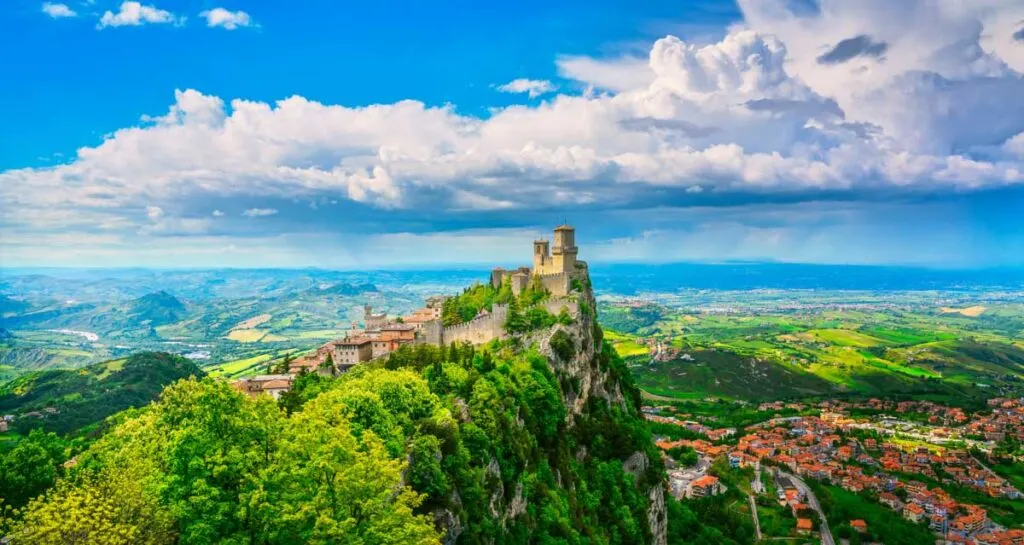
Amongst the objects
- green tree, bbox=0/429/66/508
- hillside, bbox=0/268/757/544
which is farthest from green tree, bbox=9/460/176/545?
green tree, bbox=0/429/66/508

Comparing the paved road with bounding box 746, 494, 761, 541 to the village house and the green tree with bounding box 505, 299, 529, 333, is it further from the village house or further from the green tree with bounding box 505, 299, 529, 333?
the green tree with bounding box 505, 299, 529, 333

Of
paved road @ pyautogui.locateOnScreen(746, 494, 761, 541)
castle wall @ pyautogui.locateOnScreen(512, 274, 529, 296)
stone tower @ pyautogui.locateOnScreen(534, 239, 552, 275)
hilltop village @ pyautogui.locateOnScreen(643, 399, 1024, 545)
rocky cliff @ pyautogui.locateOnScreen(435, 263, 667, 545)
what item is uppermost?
stone tower @ pyautogui.locateOnScreen(534, 239, 552, 275)

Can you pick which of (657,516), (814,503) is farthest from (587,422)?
(814,503)

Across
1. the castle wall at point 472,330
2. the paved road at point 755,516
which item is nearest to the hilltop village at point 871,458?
the paved road at point 755,516

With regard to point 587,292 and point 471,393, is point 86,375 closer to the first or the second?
point 587,292

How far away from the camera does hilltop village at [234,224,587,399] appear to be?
69375 mm

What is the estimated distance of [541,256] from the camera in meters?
A: 82.7

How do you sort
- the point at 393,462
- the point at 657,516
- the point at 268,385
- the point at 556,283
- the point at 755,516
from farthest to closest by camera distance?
the point at 755,516
the point at 556,283
the point at 268,385
the point at 657,516
the point at 393,462

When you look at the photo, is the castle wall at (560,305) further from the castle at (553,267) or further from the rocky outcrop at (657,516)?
the rocky outcrop at (657,516)

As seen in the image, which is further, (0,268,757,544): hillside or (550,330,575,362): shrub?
(550,330,575,362): shrub

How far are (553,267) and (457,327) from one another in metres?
16.3

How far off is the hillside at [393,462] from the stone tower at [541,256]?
53.0 feet

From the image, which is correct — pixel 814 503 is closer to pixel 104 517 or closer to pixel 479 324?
pixel 479 324

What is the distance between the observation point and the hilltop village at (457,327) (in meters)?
69.4
